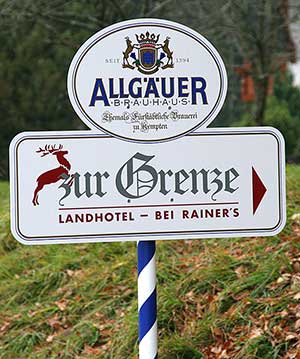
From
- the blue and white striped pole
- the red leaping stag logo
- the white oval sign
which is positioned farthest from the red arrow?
the red leaping stag logo

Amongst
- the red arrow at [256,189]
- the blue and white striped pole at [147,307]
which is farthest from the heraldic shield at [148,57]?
the blue and white striped pole at [147,307]

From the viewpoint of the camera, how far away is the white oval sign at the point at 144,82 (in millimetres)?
4293

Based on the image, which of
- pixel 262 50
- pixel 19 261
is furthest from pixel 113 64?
pixel 262 50

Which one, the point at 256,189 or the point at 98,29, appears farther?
the point at 98,29

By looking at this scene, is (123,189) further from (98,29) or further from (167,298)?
(98,29)

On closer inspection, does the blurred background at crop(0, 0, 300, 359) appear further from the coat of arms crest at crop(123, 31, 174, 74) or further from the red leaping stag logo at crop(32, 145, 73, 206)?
the coat of arms crest at crop(123, 31, 174, 74)

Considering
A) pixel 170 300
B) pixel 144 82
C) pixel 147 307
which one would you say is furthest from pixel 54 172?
pixel 170 300

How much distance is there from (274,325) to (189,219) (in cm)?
150

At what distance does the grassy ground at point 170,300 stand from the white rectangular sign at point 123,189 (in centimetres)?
133

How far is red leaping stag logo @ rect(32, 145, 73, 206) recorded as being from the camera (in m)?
4.28

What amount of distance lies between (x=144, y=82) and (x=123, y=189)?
51 cm

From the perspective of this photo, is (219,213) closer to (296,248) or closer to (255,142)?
(255,142)

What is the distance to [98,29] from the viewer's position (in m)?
14.5

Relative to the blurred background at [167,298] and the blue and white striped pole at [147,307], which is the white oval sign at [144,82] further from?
the blurred background at [167,298]
